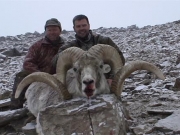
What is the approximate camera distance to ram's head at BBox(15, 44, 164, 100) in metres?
4.84

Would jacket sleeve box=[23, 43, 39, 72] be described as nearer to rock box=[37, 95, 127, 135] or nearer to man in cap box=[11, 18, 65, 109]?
man in cap box=[11, 18, 65, 109]

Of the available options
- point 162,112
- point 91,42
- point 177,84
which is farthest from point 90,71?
point 177,84

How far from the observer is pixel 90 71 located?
4.71m

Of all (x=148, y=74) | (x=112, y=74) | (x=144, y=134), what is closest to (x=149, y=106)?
(x=112, y=74)

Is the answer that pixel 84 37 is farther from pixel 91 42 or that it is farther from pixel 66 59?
pixel 66 59

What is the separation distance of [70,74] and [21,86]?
2.63 feet

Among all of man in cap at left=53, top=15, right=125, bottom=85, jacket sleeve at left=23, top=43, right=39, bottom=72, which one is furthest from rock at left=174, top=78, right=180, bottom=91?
jacket sleeve at left=23, top=43, right=39, bottom=72

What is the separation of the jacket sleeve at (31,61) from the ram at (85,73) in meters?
1.16

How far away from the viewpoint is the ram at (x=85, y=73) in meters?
4.82

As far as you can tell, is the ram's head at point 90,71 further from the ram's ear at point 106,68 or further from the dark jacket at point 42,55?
the dark jacket at point 42,55

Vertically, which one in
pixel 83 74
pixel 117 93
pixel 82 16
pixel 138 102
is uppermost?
pixel 82 16

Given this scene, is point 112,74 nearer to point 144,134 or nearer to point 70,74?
point 70,74

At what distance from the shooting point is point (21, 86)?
5219mm

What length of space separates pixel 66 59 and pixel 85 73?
69 cm
